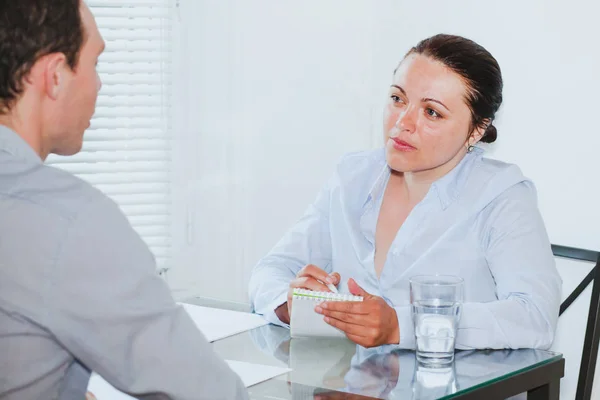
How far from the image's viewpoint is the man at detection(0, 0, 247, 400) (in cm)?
105

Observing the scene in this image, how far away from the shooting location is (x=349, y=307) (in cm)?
173

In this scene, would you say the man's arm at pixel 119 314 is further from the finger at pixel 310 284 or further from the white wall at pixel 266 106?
the white wall at pixel 266 106

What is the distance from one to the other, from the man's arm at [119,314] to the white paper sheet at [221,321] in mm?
716

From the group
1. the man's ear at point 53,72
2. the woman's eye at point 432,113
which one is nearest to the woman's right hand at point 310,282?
the woman's eye at point 432,113

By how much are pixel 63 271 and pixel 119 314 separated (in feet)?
0.27

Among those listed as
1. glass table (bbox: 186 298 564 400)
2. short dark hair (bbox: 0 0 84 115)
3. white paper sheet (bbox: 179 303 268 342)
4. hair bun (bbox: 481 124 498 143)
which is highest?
short dark hair (bbox: 0 0 84 115)

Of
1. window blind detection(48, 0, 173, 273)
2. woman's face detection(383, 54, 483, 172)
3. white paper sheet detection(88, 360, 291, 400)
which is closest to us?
white paper sheet detection(88, 360, 291, 400)

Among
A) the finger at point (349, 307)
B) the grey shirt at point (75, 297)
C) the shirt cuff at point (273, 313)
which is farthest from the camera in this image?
the shirt cuff at point (273, 313)

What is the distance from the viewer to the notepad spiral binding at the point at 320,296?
1.76 meters

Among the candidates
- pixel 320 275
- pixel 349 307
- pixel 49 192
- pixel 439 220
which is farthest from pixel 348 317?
pixel 49 192

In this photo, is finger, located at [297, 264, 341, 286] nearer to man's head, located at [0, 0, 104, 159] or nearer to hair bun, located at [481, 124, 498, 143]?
hair bun, located at [481, 124, 498, 143]

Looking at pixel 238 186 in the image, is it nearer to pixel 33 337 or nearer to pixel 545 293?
pixel 545 293

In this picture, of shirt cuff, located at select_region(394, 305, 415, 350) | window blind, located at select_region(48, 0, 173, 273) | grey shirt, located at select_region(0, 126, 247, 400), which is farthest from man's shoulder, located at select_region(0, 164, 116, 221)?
window blind, located at select_region(48, 0, 173, 273)

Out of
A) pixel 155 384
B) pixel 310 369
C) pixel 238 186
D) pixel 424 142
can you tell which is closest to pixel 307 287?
pixel 310 369
